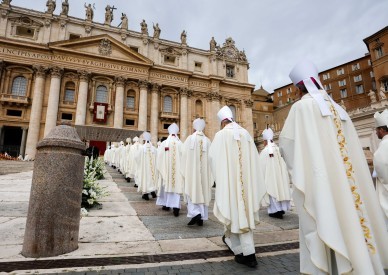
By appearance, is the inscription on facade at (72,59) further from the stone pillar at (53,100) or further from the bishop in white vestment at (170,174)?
the bishop in white vestment at (170,174)

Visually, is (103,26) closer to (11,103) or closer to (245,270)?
(11,103)

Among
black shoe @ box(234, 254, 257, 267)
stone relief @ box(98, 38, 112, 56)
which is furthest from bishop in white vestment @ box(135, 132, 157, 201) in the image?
stone relief @ box(98, 38, 112, 56)

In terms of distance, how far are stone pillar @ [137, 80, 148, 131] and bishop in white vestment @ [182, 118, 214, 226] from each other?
86.5 feet

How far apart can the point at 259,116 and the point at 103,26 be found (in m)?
34.9

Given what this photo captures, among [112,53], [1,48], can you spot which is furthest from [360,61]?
[1,48]

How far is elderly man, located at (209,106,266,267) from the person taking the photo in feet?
10.7

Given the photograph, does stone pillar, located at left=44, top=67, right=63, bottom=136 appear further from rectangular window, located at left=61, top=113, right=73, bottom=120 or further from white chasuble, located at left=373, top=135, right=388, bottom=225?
white chasuble, located at left=373, top=135, right=388, bottom=225

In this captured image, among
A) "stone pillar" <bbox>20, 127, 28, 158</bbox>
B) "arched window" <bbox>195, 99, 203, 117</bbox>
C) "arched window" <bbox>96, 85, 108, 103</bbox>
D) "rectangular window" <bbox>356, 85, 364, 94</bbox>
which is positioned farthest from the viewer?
"rectangular window" <bbox>356, 85, 364, 94</bbox>

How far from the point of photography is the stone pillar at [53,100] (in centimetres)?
2780

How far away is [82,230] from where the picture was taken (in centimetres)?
429

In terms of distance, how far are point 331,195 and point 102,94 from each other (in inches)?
1302

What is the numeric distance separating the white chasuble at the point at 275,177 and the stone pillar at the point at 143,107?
84.5 feet

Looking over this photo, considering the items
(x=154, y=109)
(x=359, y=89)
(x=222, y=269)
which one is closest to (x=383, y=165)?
(x=222, y=269)

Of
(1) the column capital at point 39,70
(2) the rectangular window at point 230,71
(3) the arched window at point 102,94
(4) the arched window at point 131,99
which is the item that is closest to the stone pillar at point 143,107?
(4) the arched window at point 131,99
